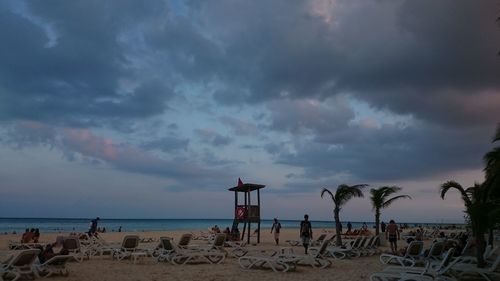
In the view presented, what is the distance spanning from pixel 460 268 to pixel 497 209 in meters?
1.41

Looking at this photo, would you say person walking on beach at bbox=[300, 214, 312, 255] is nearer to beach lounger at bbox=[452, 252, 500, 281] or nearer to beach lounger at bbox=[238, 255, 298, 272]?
beach lounger at bbox=[238, 255, 298, 272]

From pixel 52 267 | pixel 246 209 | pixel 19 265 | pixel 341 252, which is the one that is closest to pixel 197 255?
→ pixel 52 267

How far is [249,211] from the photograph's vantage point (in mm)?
22406

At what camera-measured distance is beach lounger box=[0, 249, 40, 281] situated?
28.3ft

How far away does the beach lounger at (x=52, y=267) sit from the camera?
31.2 feet

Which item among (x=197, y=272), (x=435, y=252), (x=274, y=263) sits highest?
(x=435, y=252)

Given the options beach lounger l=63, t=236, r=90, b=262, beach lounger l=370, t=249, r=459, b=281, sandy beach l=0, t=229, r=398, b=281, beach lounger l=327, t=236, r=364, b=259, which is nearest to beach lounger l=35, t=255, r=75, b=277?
sandy beach l=0, t=229, r=398, b=281

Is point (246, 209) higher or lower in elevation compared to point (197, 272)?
higher

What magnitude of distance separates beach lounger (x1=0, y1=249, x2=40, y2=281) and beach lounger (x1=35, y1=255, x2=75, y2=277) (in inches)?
18.4

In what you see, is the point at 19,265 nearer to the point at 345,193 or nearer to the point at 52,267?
the point at 52,267

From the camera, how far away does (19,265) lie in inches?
347

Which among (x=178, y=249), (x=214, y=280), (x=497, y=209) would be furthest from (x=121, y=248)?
(x=497, y=209)

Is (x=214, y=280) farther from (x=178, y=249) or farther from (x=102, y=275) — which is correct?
(x=178, y=249)

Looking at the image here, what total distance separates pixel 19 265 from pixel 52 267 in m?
0.93
